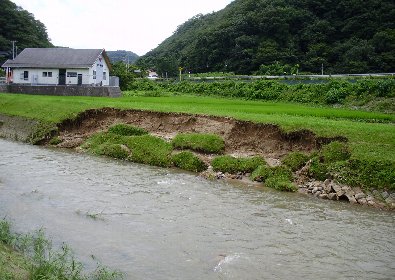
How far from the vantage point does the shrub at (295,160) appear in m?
19.4

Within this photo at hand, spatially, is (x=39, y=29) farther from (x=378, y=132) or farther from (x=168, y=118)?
(x=378, y=132)

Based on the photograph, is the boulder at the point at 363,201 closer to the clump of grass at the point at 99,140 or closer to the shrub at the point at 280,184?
the shrub at the point at 280,184

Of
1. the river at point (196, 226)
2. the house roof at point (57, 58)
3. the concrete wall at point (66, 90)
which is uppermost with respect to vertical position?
the house roof at point (57, 58)

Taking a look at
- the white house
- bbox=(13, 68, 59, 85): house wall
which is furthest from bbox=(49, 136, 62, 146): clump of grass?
bbox=(13, 68, 59, 85): house wall

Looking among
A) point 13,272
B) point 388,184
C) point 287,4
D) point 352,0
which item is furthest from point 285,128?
point 287,4

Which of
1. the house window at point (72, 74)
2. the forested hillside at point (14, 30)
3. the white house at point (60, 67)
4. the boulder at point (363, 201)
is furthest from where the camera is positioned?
the forested hillside at point (14, 30)

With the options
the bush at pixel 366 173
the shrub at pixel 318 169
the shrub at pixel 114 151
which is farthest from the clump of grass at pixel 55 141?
the bush at pixel 366 173

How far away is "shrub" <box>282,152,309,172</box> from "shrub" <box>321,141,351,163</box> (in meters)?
0.89

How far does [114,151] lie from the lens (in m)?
24.2

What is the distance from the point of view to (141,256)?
10.6 m

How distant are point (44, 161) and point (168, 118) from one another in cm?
811

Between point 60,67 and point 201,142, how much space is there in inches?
1453

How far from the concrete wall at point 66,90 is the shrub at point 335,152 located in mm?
30448

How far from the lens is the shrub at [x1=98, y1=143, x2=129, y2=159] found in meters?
24.0
